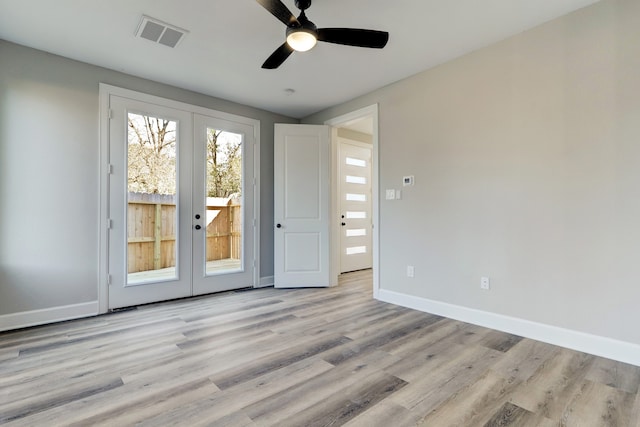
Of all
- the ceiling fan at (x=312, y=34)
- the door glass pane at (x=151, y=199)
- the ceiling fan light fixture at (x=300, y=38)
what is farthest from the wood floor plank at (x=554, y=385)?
the door glass pane at (x=151, y=199)

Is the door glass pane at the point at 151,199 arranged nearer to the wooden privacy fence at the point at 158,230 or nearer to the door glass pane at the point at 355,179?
the wooden privacy fence at the point at 158,230

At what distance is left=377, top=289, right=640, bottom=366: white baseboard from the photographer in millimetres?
2201

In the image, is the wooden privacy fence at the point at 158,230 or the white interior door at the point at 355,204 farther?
the white interior door at the point at 355,204

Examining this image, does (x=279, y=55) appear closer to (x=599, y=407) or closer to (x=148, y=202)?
(x=148, y=202)

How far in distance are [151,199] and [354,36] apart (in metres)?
2.92

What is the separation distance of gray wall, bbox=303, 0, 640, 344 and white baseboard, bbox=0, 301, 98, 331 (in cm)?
344

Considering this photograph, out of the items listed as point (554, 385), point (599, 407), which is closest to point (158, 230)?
point (554, 385)

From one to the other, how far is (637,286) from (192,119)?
4629 mm

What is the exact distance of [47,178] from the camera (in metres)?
3.00

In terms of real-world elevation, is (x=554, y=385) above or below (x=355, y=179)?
below

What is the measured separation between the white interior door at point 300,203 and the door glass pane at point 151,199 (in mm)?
1412

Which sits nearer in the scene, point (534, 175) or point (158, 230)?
point (534, 175)

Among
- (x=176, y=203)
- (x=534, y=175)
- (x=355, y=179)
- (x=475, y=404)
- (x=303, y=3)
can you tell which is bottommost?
(x=475, y=404)

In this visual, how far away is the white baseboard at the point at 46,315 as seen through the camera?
2.83 meters
